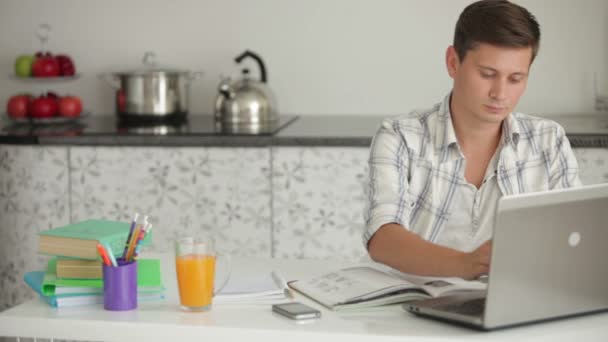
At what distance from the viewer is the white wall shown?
12.1 ft

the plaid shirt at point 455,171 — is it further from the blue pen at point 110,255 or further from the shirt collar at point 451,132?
the blue pen at point 110,255

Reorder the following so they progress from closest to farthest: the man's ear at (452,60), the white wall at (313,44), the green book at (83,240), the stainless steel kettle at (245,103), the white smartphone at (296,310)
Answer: the white smartphone at (296,310), the green book at (83,240), the man's ear at (452,60), the stainless steel kettle at (245,103), the white wall at (313,44)

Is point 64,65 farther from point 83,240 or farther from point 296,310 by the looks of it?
point 296,310

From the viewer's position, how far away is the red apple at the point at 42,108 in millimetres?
3666

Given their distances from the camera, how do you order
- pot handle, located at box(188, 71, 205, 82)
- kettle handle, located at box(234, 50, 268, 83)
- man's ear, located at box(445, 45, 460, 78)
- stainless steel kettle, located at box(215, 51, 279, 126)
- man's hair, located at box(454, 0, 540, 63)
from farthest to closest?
pot handle, located at box(188, 71, 205, 82), kettle handle, located at box(234, 50, 268, 83), stainless steel kettle, located at box(215, 51, 279, 126), man's ear, located at box(445, 45, 460, 78), man's hair, located at box(454, 0, 540, 63)

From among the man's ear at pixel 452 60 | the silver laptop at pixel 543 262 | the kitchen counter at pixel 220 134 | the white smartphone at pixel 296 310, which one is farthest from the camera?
the kitchen counter at pixel 220 134

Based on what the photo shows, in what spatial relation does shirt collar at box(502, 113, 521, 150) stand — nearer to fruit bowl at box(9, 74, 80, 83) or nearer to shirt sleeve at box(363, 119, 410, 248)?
shirt sleeve at box(363, 119, 410, 248)

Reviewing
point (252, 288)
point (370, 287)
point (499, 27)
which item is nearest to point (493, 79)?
point (499, 27)

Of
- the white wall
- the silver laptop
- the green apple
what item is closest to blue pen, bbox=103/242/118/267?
the silver laptop

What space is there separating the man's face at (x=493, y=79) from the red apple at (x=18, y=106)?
2.20m

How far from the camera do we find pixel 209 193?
3.24m

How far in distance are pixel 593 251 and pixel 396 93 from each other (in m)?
2.27

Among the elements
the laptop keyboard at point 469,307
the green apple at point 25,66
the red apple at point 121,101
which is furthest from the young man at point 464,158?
the green apple at point 25,66

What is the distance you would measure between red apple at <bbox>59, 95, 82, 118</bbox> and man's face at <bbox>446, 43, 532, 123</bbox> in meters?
2.09
